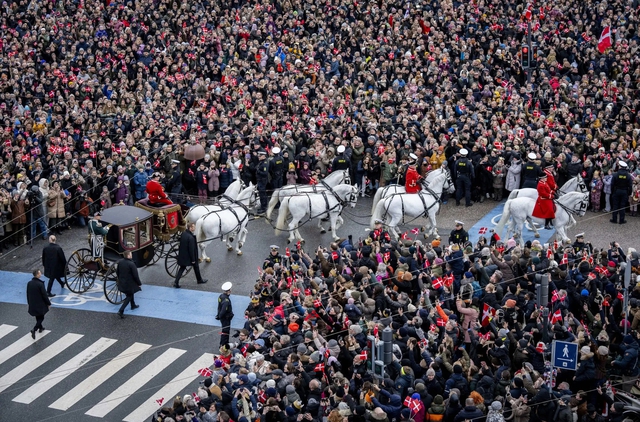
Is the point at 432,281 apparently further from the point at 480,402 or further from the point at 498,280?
the point at 480,402

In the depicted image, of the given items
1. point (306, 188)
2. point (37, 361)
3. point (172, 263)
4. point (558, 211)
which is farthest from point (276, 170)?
point (37, 361)

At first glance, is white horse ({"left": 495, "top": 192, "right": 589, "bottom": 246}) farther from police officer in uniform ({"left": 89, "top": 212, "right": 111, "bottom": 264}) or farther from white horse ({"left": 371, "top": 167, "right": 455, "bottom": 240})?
police officer in uniform ({"left": 89, "top": 212, "right": 111, "bottom": 264})

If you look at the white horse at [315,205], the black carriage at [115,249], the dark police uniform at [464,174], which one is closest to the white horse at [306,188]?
Result: the white horse at [315,205]

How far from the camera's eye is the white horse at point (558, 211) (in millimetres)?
28781

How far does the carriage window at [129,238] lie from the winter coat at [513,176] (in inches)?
479

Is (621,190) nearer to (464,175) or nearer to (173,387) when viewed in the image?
(464,175)

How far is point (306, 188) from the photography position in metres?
30.9

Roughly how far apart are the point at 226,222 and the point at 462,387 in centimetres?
1141

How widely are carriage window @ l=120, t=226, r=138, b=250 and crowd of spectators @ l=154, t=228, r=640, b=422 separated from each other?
12.3ft

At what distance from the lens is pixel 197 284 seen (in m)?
28.5

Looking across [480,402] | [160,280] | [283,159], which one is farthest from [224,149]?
[480,402]

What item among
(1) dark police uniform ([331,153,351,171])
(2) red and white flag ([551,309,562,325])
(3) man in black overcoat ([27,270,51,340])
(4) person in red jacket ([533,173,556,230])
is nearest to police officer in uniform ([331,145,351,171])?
(1) dark police uniform ([331,153,351,171])

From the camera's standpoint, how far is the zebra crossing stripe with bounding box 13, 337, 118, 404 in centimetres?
2288

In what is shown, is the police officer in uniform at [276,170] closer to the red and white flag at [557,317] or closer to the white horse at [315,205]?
the white horse at [315,205]
